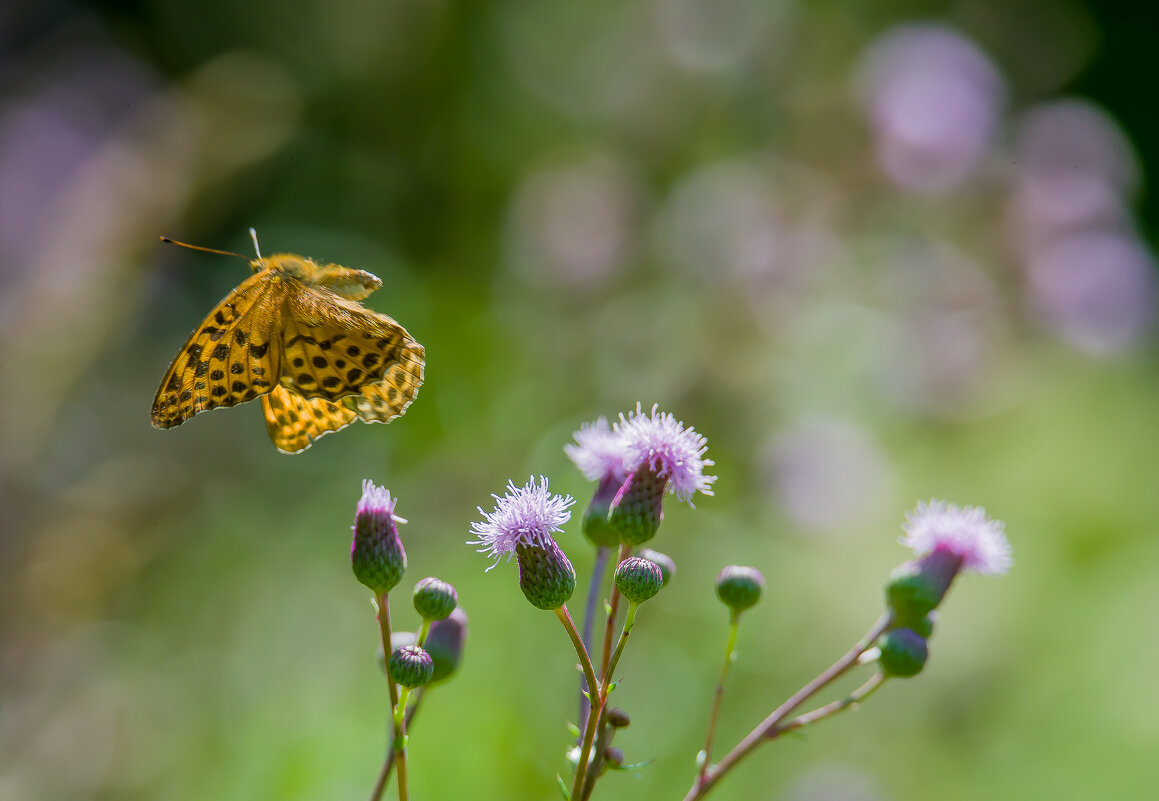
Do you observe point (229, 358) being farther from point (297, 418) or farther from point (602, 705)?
point (602, 705)

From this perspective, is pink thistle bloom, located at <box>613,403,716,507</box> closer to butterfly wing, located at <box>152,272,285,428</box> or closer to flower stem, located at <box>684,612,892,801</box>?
flower stem, located at <box>684,612,892,801</box>

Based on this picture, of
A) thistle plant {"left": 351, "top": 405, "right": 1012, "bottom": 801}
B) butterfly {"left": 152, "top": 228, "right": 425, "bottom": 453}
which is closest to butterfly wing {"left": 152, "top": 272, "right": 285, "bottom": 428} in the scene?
butterfly {"left": 152, "top": 228, "right": 425, "bottom": 453}

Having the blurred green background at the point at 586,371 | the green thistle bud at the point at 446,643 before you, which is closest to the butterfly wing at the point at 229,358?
the green thistle bud at the point at 446,643

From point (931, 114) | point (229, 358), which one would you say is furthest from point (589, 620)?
point (931, 114)

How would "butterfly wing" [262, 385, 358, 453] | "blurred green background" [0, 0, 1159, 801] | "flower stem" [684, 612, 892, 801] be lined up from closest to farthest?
"flower stem" [684, 612, 892, 801]
"butterfly wing" [262, 385, 358, 453]
"blurred green background" [0, 0, 1159, 801]

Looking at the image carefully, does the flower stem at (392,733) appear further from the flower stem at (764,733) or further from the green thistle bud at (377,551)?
the flower stem at (764,733)

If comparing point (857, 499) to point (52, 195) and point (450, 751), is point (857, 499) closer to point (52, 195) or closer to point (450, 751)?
point (450, 751)
